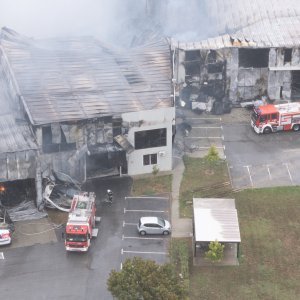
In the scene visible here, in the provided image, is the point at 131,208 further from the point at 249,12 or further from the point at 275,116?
the point at 249,12

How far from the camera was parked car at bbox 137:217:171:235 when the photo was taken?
5822cm

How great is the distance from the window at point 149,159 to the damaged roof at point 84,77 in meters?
4.64

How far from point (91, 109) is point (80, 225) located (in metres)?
13.2

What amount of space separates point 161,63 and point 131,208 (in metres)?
18.4

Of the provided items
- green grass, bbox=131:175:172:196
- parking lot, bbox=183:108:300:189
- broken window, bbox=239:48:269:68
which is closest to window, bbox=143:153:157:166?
green grass, bbox=131:175:172:196

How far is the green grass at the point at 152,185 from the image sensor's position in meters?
64.9

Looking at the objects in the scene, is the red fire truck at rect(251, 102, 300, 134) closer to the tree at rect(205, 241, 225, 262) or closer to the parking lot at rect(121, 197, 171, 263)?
the parking lot at rect(121, 197, 171, 263)

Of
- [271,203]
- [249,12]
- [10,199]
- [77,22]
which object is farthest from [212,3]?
[10,199]

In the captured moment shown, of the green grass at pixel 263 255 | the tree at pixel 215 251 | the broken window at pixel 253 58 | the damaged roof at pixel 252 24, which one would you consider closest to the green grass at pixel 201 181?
the green grass at pixel 263 255

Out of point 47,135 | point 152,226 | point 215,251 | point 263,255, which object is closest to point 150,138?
point 47,135

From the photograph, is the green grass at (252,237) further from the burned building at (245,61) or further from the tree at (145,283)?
the burned building at (245,61)

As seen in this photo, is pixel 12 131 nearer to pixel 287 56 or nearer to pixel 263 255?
pixel 263 255

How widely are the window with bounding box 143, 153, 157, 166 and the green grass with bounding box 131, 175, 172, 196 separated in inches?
53.1

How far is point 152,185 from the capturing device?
217ft
